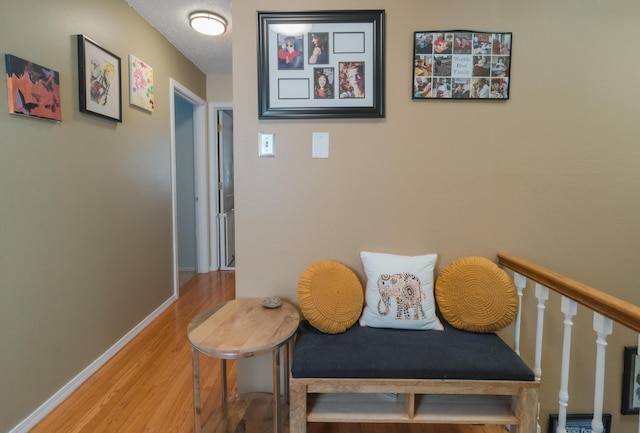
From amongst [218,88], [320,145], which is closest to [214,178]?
[218,88]

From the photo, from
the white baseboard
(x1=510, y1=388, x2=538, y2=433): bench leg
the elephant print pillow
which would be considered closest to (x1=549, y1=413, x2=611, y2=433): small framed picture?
(x1=510, y1=388, x2=538, y2=433): bench leg

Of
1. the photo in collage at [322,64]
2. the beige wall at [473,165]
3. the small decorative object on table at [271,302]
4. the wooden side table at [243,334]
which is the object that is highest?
the photo in collage at [322,64]

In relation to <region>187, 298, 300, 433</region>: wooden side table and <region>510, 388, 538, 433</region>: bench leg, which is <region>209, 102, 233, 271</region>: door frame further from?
<region>510, 388, 538, 433</region>: bench leg

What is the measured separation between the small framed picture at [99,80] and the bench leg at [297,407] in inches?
75.7

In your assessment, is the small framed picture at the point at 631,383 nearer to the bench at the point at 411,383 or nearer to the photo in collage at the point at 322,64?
the bench at the point at 411,383

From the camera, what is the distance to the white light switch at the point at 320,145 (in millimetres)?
1544

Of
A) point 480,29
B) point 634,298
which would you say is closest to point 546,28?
point 480,29

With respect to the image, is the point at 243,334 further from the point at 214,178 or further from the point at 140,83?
the point at 214,178

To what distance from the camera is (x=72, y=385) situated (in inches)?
70.1

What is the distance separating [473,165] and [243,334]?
1297 mm

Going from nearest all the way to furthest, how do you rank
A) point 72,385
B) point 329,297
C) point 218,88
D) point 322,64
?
point 329,297, point 322,64, point 72,385, point 218,88

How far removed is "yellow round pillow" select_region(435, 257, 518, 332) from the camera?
4.51 feet

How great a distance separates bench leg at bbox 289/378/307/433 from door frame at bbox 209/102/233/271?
307 cm

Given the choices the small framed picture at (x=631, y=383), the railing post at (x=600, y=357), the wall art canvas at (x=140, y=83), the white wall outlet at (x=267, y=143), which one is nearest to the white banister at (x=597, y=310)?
the railing post at (x=600, y=357)
